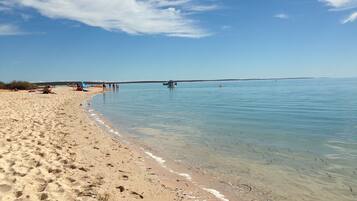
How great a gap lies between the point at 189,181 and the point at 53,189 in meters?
3.53

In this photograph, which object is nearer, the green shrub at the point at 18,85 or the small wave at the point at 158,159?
the small wave at the point at 158,159

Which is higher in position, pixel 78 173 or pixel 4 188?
pixel 4 188

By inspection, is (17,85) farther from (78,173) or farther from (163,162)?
(78,173)

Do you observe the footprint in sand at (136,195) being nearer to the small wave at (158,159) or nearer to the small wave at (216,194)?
the small wave at (216,194)

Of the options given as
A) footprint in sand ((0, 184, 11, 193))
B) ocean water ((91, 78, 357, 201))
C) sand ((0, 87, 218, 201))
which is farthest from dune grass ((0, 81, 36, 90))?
footprint in sand ((0, 184, 11, 193))

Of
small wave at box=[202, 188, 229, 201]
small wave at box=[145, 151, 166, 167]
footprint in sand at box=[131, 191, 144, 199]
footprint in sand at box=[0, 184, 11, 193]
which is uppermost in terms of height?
footprint in sand at box=[0, 184, 11, 193]

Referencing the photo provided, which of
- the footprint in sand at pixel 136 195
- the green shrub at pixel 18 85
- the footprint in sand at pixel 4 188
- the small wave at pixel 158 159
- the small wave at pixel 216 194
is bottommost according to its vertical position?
the small wave at pixel 158 159

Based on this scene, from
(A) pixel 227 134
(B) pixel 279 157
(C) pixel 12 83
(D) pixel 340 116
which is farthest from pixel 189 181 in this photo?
(C) pixel 12 83

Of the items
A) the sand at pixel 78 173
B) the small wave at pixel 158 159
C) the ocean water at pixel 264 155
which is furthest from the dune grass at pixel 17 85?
the small wave at pixel 158 159

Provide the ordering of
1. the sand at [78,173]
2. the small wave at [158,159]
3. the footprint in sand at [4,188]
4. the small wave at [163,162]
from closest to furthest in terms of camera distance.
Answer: the footprint in sand at [4,188]
the sand at [78,173]
the small wave at [163,162]
the small wave at [158,159]

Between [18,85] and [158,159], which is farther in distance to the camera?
[18,85]

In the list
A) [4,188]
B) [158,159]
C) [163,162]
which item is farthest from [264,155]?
[4,188]

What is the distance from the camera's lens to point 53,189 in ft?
21.2

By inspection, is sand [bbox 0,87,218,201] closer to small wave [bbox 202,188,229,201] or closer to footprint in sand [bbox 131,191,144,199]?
footprint in sand [bbox 131,191,144,199]
